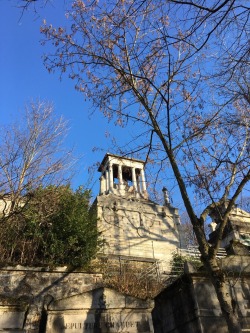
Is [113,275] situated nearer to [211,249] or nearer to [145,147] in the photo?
[145,147]

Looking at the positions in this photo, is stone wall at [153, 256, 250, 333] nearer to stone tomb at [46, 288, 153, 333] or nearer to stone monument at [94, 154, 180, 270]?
stone tomb at [46, 288, 153, 333]

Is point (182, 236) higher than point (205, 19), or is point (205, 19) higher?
point (182, 236)

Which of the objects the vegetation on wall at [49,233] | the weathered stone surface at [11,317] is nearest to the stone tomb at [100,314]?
the weathered stone surface at [11,317]

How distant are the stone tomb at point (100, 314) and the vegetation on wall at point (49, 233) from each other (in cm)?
274

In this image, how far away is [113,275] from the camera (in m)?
12.2

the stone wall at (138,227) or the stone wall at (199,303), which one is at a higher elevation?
the stone wall at (138,227)

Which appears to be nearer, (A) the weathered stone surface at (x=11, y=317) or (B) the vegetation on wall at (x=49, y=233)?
(A) the weathered stone surface at (x=11, y=317)

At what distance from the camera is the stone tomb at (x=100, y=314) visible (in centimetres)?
687

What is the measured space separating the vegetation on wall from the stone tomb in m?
2.74

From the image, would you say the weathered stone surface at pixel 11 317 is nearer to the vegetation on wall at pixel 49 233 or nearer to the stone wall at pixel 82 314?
the stone wall at pixel 82 314

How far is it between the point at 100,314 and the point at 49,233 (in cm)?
459

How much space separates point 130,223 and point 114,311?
1503cm

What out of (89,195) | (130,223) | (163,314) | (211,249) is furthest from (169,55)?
(130,223)

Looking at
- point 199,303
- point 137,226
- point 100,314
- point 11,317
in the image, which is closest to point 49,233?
point 11,317
